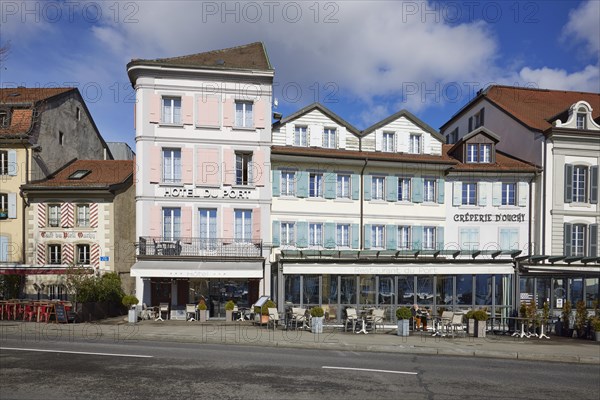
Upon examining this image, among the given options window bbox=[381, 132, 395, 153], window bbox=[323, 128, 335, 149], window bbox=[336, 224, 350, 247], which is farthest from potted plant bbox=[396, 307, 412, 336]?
window bbox=[381, 132, 395, 153]

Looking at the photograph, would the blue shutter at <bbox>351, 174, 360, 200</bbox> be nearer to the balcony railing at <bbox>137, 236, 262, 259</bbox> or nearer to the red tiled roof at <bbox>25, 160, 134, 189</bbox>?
the balcony railing at <bbox>137, 236, 262, 259</bbox>

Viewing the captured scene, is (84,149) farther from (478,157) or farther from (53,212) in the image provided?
(478,157)

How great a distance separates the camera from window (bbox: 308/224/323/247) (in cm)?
2433

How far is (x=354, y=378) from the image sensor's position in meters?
10.3

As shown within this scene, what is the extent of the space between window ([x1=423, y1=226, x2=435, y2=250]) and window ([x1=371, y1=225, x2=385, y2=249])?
2.37m

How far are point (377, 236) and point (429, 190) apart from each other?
12.4 feet

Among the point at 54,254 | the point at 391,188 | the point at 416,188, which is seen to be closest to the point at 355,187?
the point at 391,188

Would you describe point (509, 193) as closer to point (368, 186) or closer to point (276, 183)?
point (368, 186)

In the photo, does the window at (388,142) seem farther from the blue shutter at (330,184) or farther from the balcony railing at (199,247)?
the balcony railing at (199,247)

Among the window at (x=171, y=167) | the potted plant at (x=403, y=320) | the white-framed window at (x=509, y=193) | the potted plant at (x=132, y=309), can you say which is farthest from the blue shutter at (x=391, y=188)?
the potted plant at (x=132, y=309)

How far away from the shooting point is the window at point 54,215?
24.6 metres

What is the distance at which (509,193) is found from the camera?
2600 centimetres

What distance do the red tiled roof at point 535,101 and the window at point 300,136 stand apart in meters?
12.8

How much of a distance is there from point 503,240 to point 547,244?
225cm
